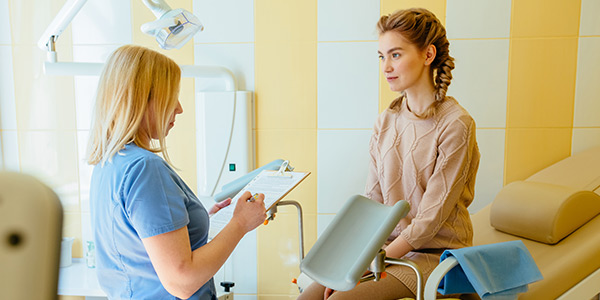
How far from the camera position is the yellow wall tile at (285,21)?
7.78 feet

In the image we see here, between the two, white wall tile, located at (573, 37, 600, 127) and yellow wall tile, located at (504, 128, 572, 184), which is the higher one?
white wall tile, located at (573, 37, 600, 127)

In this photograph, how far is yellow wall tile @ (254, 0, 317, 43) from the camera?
2.37 m

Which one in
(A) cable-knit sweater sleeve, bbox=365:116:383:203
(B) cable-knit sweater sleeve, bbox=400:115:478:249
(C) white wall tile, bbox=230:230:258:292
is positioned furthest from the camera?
(C) white wall tile, bbox=230:230:258:292

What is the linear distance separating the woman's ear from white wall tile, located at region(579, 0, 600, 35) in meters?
1.04

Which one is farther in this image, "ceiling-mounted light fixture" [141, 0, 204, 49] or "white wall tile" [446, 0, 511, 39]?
"white wall tile" [446, 0, 511, 39]

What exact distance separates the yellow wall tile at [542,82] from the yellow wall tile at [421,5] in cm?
35

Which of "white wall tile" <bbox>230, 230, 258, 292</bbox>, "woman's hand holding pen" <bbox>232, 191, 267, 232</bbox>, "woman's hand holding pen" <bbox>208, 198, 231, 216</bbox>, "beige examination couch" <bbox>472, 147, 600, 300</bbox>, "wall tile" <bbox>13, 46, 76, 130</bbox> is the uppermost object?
"wall tile" <bbox>13, 46, 76, 130</bbox>

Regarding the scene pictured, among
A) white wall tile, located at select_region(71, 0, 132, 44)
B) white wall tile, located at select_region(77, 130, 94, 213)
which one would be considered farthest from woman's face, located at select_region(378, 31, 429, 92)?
white wall tile, located at select_region(77, 130, 94, 213)

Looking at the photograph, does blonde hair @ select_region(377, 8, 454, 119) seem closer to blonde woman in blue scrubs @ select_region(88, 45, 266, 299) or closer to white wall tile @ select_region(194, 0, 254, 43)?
blonde woman in blue scrubs @ select_region(88, 45, 266, 299)

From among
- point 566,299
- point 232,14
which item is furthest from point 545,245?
point 232,14

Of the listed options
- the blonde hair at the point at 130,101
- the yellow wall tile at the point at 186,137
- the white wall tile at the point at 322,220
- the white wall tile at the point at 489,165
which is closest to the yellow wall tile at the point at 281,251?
the white wall tile at the point at 322,220

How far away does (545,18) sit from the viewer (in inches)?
89.3

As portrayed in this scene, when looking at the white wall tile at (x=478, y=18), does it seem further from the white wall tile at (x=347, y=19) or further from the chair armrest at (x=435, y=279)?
the chair armrest at (x=435, y=279)

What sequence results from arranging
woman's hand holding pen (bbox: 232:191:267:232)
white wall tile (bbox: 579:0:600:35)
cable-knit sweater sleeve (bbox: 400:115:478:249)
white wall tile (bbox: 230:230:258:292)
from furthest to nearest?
white wall tile (bbox: 230:230:258:292)
white wall tile (bbox: 579:0:600:35)
cable-knit sweater sleeve (bbox: 400:115:478:249)
woman's hand holding pen (bbox: 232:191:267:232)
